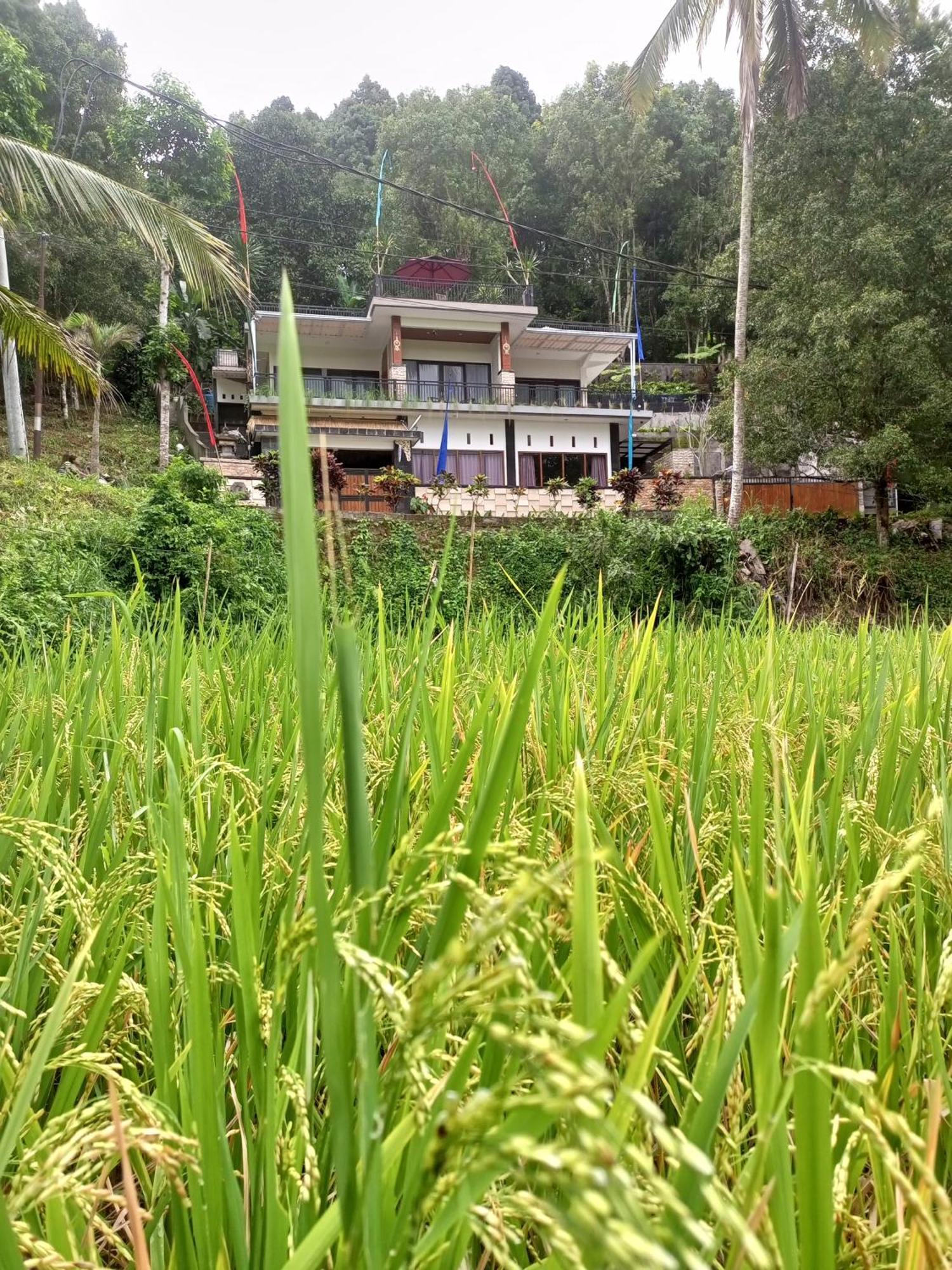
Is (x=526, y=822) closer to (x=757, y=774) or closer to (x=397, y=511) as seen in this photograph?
(x=757, y=774)

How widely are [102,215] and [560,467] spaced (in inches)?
611

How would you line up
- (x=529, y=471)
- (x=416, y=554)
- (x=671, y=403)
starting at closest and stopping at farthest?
1. (x=416, y=554)
2. (x=529, y=471)
3. (x=671, y=403)

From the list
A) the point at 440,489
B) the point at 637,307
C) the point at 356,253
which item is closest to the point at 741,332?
the point at 440,489

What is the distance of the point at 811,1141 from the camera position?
10.4 inches

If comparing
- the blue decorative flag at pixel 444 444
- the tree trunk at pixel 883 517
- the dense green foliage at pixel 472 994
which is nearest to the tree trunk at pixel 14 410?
the blue decorative flag at pixel 444 444

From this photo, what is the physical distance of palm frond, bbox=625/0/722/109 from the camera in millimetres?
12828

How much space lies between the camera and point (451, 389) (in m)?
20.9

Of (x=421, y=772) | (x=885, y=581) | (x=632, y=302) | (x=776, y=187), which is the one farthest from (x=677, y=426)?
(x=421, y=772)

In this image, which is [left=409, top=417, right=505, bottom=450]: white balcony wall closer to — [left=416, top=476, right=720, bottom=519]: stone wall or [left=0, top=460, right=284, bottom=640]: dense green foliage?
[left=416, top=476, right=720, bottom=519]: stone wall

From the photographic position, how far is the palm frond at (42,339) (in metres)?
6.43

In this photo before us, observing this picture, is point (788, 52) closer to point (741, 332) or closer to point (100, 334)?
point (741, 332)

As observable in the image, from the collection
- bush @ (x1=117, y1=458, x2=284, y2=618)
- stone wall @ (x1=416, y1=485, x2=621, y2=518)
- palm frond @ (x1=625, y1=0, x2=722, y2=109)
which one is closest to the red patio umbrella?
Result: stone wall @ (x1=416, y1=485, x2=621, y2=518)

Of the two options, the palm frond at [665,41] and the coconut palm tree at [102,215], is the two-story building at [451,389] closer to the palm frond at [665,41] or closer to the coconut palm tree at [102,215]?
the palm frond at [665,41]

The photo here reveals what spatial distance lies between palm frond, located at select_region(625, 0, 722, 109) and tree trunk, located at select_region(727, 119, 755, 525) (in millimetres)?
2107
